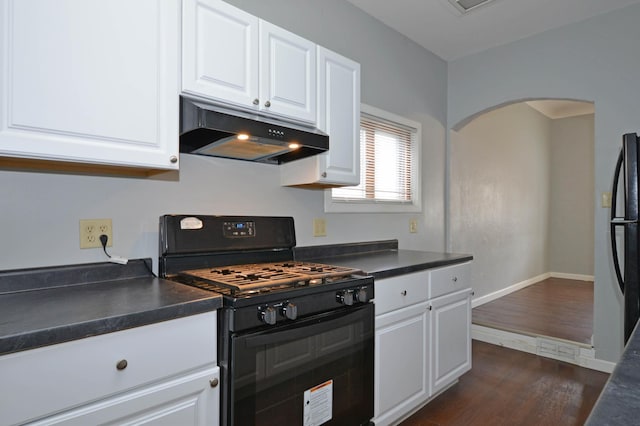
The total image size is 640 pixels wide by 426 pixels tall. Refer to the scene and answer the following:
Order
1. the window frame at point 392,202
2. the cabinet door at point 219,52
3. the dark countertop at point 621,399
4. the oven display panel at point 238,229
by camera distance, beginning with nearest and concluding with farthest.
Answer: the dark countertop at point 621,399
the cabinet door at point 219,52
the oven display panel at point 238,229
the window frame at point 392,202

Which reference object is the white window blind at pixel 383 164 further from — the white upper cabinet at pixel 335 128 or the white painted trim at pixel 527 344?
the white painted trim at pixel 527 344

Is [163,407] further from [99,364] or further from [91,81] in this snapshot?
[91,81]

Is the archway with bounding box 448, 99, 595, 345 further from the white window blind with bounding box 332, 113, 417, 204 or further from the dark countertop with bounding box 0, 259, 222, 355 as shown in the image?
the dark countertop with bounding box 0, 259, 222, 355

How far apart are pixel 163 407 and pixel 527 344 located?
10.3 feet

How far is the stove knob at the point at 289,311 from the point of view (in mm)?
1359

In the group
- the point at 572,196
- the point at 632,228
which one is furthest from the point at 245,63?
the point at 572,196

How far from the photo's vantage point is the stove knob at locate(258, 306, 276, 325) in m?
1.29

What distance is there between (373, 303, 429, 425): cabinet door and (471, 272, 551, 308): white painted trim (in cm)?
227

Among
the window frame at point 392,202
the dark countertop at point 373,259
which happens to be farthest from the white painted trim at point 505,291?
the dark countertop at point 373,259

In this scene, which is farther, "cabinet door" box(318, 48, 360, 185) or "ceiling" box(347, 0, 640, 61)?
"ceiling" box(347, 0, 640, 61)

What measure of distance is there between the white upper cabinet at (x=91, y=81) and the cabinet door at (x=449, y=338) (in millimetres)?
1741

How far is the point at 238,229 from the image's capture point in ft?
6.16

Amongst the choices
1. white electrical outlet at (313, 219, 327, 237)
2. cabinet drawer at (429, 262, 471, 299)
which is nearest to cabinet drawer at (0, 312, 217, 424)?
white electrical outlet at (313, 219, 327, 237)

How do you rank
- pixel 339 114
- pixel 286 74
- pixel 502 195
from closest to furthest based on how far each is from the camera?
pixel 286 74, pixel 339 114, pixel 502 195
